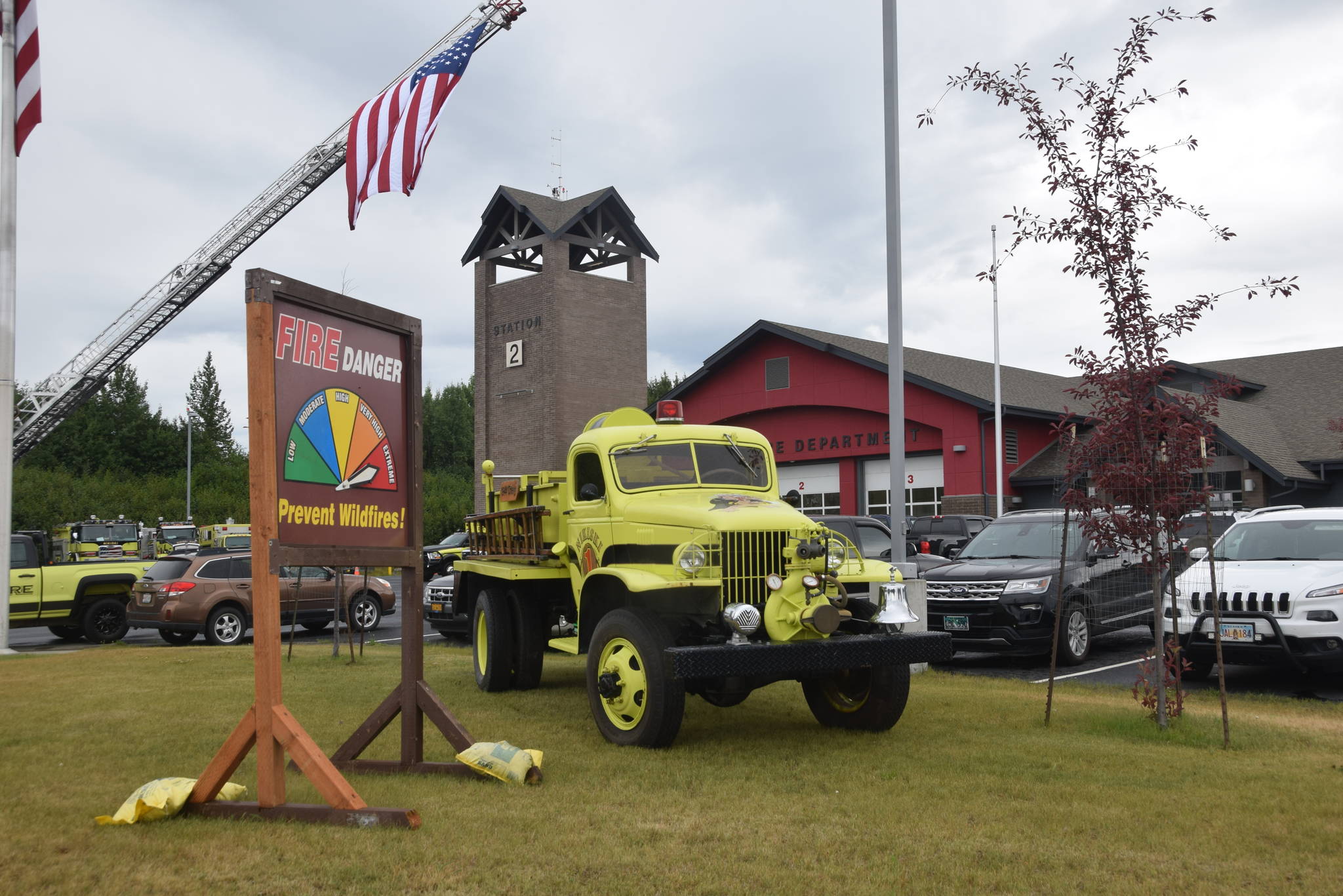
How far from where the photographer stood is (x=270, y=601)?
17.6 feet

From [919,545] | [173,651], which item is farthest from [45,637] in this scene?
[919,545]

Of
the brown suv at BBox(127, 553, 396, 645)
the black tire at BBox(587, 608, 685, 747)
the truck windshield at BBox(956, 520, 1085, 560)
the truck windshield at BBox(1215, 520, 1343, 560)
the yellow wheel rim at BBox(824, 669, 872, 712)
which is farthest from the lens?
the brown suv at BBox(127, 553, 396, 645)

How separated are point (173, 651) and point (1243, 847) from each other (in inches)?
531

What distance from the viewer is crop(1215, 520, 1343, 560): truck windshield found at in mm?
11000

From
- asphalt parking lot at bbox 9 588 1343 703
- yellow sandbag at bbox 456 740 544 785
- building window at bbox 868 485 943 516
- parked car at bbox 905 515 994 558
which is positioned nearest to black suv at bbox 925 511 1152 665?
asphalt parking lot at bbox 9 588 1343 703

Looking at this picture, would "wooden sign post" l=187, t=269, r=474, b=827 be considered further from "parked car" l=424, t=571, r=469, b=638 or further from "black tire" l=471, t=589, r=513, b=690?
"parked car" l=424, t=571, r=469, b=638

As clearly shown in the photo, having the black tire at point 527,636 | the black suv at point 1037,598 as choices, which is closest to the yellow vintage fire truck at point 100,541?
the black tire at point 527,636

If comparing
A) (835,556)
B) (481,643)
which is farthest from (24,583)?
(835,556)

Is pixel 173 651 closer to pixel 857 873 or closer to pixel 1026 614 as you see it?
pixel 1026 614

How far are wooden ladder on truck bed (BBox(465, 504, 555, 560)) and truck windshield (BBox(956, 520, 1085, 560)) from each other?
246 inches

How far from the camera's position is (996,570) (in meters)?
12.7

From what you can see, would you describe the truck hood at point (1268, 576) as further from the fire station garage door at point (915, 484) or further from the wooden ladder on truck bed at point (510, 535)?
the fire station garage door at point (915, 484)

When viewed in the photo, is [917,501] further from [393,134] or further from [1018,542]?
[393,134]

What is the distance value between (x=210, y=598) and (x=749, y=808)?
13904mm
